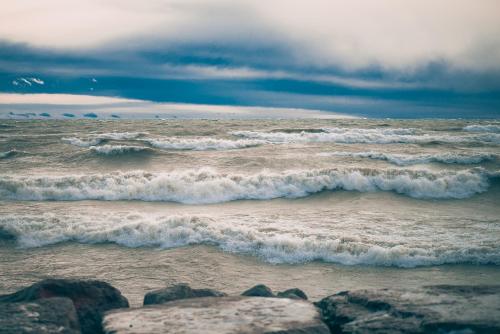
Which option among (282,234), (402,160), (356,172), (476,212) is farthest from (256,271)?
(402,160)

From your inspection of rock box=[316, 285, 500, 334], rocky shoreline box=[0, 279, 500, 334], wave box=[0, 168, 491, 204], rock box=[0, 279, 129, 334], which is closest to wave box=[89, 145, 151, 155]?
wave box=[0, 168, 491, 204]

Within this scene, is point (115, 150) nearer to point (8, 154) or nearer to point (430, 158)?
point (8, 154)

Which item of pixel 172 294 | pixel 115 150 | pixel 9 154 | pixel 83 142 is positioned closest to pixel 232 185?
pixel 115 150

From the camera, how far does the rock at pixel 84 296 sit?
4645mm

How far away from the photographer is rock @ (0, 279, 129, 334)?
4645 millimetres

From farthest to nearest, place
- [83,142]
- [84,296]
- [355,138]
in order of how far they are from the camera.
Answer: [355,138] < [83,142] < [84,296]

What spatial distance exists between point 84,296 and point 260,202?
1103 centimetres

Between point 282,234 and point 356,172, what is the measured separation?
8.85 meters

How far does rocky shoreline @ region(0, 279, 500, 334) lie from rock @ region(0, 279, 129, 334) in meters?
0.01

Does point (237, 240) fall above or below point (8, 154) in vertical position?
below

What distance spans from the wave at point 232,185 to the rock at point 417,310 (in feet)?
38.8

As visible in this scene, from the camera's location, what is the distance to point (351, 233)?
426 inches

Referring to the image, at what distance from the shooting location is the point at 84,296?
4.92 meters

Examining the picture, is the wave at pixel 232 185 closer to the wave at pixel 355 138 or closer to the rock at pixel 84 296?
the rock at pixel 84 296
